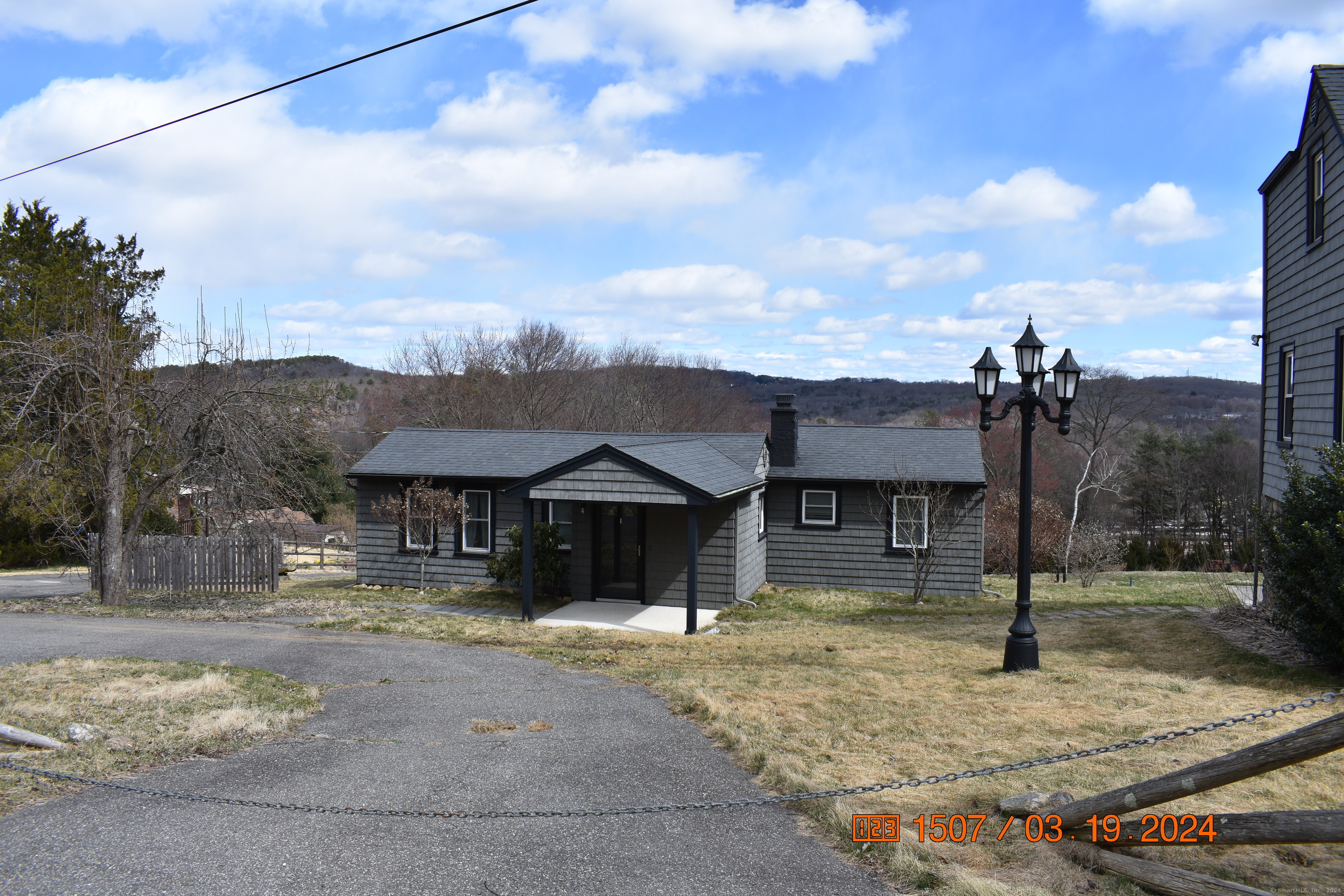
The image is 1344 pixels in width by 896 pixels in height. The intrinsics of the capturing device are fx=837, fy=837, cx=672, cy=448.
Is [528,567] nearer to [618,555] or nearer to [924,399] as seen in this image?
[618,555]

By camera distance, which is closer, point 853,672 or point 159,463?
point 853,672

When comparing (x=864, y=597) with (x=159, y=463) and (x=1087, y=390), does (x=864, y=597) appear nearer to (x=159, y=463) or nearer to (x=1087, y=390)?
(x=159, y=463)

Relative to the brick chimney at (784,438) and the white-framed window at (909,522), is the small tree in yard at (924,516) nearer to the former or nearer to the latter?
the white-framed window at (909,522)

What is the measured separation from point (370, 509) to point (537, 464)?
4.44 metres

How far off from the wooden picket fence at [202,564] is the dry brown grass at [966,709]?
6.26 m

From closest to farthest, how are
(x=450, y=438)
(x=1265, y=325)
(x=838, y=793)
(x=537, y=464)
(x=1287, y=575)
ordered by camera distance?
1. (x=838, y=793)
2. (x=1287, y=575)
3. (x=1265, y=325)
4. (x=537, y=464)
5. (x=450, y=438)

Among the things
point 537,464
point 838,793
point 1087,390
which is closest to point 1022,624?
point 838,793

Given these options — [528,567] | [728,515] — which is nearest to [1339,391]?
[728,515]

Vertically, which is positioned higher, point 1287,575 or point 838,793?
point 1287,575

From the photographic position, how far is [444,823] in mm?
5582

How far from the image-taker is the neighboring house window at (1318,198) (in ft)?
39.5

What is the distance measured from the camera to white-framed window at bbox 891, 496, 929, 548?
18844mm

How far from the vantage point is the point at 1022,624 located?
33.2ft

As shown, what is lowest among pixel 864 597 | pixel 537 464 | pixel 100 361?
pixel 864 597
